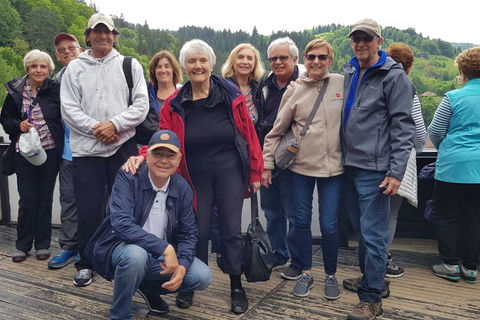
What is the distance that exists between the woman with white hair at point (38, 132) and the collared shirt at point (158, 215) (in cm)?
160

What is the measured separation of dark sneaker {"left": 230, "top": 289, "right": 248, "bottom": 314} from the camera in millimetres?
3023

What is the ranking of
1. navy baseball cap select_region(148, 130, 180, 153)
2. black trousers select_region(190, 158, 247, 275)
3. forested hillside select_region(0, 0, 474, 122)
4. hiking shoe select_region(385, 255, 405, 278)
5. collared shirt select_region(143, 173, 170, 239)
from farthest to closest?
forested hillside select_region(0, 0, 474, 122) < hiking shoe select_region(385, 255, 405, 278) < black trousers select_region(190, 158, 247, 275) < collared shirt select_region(143, 173, 170, 239) < navy baseball cap select_region(148, 130, 180, 153)

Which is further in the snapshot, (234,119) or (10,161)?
(10,161)

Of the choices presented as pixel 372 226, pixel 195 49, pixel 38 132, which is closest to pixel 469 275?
pixel 372 226

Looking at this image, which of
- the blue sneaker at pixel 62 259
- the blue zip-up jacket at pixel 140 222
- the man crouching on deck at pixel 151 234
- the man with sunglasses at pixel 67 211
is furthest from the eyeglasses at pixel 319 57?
the blue sneaker at pixel 62 259

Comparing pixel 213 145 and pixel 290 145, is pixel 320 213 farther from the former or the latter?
pixel 213 145

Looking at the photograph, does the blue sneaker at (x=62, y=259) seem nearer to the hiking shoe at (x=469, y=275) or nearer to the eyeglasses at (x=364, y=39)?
the eyeglasses at (x=364, y=39)

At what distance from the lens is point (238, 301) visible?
3066mm

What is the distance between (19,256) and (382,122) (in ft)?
10.6

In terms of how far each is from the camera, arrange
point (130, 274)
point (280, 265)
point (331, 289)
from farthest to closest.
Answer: point (280, 265) < point (331, 289) < point (130, 274)

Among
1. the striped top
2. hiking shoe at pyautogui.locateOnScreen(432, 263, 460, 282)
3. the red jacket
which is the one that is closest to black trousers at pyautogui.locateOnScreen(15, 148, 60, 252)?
the red jacket

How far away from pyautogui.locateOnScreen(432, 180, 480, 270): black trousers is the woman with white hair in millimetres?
3219

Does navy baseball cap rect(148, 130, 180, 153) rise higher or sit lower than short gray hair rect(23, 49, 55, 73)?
lower

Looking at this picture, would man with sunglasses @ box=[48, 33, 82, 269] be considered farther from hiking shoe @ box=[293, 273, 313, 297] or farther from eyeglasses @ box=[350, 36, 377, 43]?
eyeglasses @ box=[350, 36, 377, 43]
